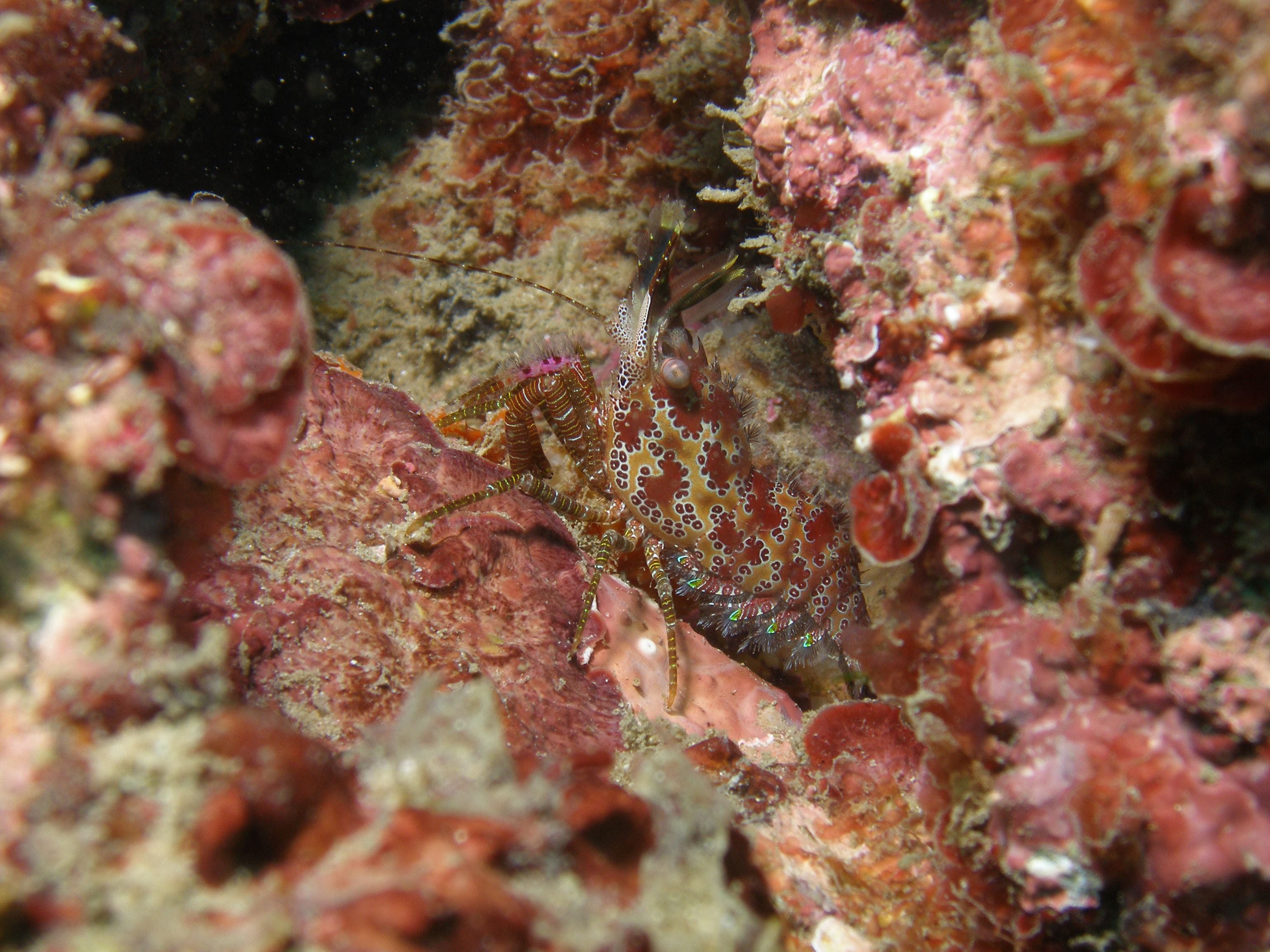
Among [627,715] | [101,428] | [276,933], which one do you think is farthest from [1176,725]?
[101,428]

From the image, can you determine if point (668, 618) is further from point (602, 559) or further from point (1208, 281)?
point (1208, 281)

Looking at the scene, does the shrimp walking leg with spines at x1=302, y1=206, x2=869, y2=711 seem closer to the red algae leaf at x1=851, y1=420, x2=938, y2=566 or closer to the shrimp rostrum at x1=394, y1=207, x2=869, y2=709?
the shrimp rostrum at x1=394, y1=207, x2=869, y2=709

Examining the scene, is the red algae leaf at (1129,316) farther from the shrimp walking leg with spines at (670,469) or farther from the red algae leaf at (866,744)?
the shrimp walking leg with spines at (670,469)

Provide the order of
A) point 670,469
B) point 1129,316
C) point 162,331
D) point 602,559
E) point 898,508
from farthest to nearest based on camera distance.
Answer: point 670,469, point 602,559, point 898,508, point 1129,316, point 162,331

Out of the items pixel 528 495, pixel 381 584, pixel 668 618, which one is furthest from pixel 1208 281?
pixel 528 495

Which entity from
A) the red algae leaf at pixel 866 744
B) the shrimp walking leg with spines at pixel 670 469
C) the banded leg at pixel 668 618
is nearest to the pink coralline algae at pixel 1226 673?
the red algae leaf at pixel 866 744

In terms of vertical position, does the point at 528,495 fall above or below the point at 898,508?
below

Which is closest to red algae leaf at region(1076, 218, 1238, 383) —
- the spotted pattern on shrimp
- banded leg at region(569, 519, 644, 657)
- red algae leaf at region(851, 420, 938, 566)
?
red algae leaf at region(851, 420, 938, 566)
